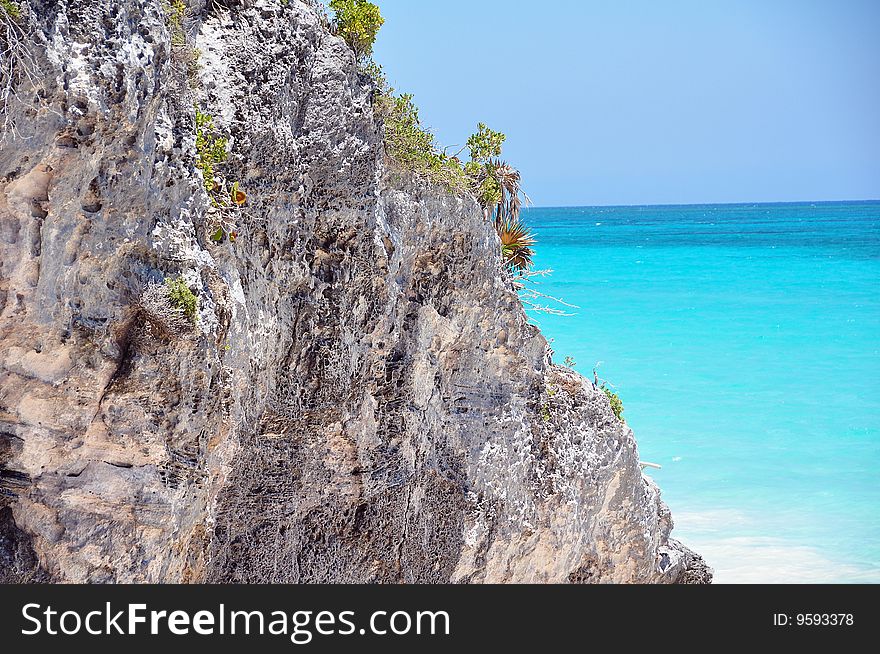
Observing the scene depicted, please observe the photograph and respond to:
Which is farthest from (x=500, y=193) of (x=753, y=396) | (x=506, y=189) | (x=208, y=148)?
(x=753, y=396)

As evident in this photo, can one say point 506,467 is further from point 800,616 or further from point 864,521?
point 864,521

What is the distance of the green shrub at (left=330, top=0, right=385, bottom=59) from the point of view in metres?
7.05

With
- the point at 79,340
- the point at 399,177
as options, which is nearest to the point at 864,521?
the point at 399,177

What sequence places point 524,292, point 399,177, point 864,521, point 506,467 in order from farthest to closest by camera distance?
point 864,521
point 524,292
point 506,467
point 399,177

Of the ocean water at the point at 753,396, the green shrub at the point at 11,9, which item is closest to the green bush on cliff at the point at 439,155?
the green shrub at the point at 11,9

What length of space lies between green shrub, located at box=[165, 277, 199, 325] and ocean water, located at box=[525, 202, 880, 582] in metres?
14.7

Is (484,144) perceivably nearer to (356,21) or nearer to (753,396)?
(356,21)

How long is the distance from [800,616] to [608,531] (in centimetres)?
432

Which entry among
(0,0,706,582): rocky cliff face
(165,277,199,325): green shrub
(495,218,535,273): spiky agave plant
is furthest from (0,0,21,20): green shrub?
(495,218,535,273): spiky agave plant

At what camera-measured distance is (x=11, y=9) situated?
13.8 ft

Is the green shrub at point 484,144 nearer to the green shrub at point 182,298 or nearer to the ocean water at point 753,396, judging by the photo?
the green shrub at point 182,298

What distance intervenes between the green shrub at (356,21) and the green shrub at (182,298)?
117 inches

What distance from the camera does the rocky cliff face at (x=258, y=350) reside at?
15.6ft

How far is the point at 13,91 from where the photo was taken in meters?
4.30
